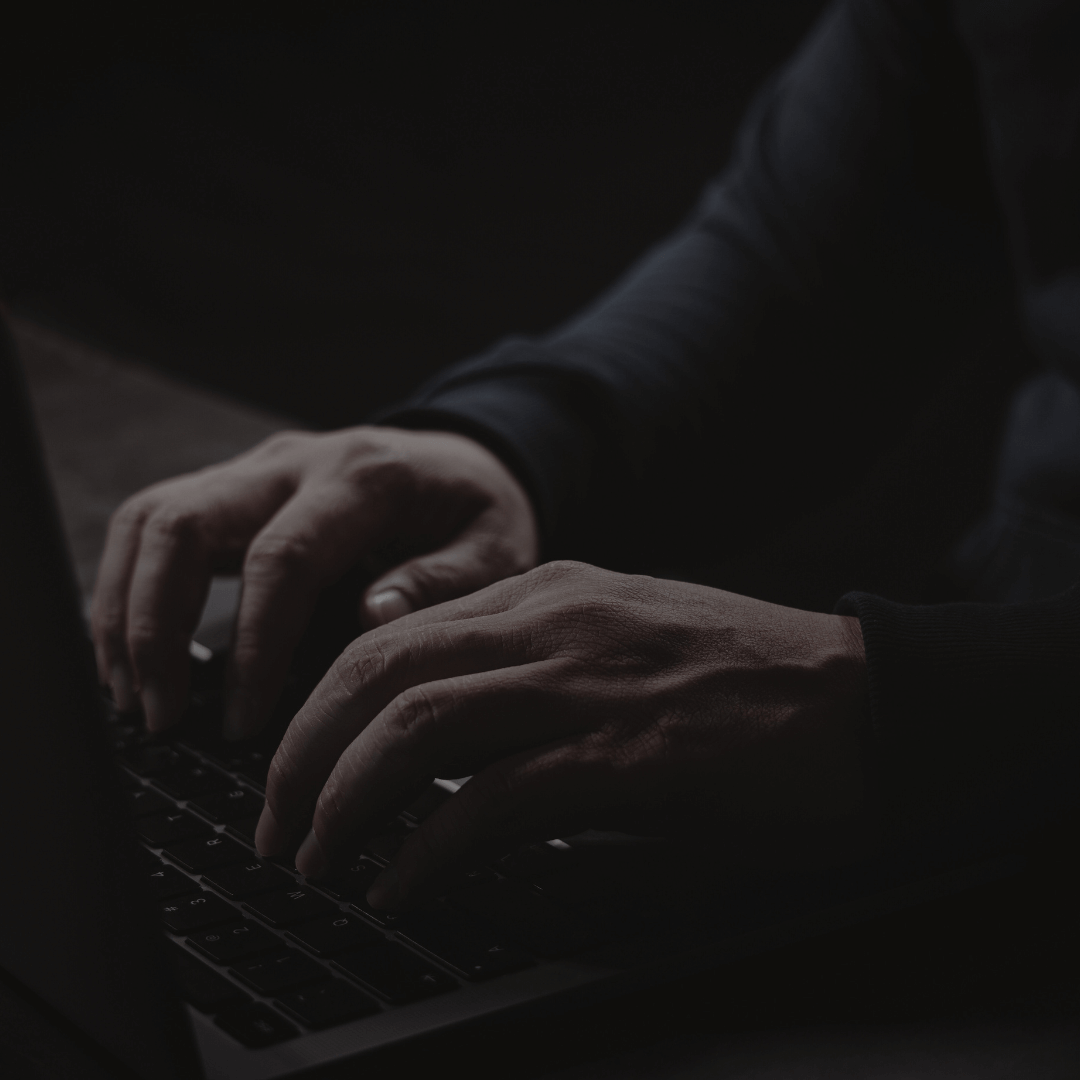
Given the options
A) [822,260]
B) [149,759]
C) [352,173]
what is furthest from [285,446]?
[352,173]

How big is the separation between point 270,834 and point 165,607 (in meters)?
0.17

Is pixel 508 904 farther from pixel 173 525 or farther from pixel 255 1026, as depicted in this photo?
pixel 173 525

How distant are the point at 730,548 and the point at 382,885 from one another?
0.47 metres

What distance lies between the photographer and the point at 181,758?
0.47m

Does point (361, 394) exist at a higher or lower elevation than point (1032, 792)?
lower

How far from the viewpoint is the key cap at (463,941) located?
0.33 metres

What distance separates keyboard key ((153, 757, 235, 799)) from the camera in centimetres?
45

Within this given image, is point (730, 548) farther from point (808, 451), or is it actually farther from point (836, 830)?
point (836, 830)

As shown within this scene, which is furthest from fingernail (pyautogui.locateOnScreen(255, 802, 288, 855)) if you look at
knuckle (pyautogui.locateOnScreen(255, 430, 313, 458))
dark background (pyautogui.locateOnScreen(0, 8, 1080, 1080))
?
dark background (pyautogui.locateOnScreen(0, 8, 1080, 1080))

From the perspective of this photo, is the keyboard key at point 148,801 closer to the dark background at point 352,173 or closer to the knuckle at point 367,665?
the knuckle at point 367,665

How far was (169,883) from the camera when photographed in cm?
37

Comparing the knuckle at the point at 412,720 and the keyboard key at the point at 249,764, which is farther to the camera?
the keyboard key at the point at 249,764

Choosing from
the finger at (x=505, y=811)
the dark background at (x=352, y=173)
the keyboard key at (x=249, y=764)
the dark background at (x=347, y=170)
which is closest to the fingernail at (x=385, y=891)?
the finger at (x=505, y=811)

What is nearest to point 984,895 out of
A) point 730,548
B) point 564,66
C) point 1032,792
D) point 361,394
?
point 1032,792
